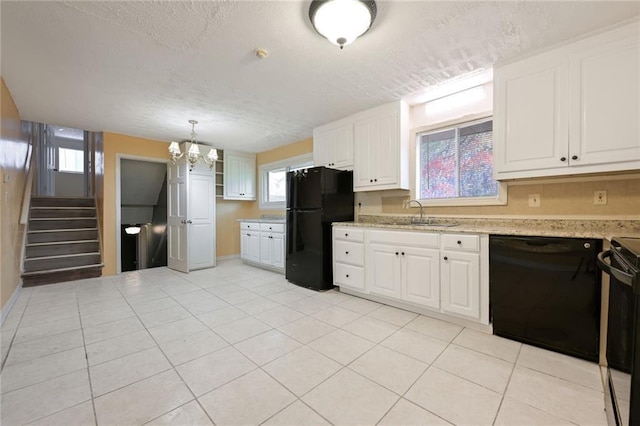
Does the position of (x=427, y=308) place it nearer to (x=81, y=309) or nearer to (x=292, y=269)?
(x=292, y=269)

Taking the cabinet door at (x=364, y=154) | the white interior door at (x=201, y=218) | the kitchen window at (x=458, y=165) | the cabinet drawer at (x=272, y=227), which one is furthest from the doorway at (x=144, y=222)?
the kitchen window at (x=458, y=165)

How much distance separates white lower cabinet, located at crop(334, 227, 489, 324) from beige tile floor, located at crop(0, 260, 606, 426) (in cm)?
19

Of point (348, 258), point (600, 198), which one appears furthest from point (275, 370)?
point (600, 198)

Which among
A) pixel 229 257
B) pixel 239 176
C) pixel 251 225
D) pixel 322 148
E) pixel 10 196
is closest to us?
pixel 10 196

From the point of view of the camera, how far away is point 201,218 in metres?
4.75

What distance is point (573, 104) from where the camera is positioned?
6.61 feet

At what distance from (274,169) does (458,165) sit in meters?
3.58

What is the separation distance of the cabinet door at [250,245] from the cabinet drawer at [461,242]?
130 inches

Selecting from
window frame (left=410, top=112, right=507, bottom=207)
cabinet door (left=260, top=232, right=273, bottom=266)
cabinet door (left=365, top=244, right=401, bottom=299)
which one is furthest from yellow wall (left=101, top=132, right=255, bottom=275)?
window frame (left=410, top=112, right=507, bottom=207)

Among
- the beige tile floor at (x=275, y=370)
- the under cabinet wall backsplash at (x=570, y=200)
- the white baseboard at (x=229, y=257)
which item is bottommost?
the beige tile floor at (x=275, y=370)

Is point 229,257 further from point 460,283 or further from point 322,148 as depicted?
point 460,283

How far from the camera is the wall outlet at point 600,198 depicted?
2.10 metres

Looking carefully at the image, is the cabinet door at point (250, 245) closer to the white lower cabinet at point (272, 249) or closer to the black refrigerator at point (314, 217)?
the white lower cabinet at point (272, 249)

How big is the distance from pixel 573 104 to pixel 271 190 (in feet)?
15.6
